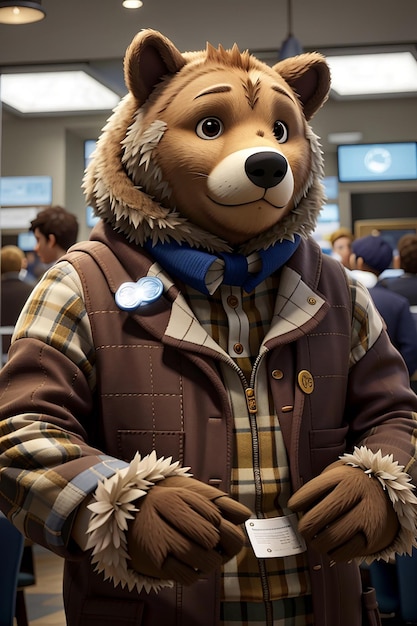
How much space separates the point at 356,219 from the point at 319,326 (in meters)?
10.8

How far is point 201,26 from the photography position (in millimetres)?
6117

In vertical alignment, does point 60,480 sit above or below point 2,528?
above

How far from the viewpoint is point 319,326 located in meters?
1.49

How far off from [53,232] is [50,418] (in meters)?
3.29

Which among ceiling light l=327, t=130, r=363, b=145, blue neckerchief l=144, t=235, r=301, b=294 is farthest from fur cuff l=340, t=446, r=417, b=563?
ceiling light l=327, t=130, r=363, b=145

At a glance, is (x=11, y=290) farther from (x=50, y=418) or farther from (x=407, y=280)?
(x=50, y=418)

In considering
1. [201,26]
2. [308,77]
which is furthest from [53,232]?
[308,77]

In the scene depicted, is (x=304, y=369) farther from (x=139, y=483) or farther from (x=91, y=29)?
(x=91, y=29)

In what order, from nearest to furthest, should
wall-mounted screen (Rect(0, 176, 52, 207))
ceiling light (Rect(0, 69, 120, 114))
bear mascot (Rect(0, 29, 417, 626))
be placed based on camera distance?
bear mascot (Rect(0, 29, 417, 626)) < ceiling light (Rect(0, 69, 120, 114)) < wall-mounted screen (Rect(0, 176, 52, 207))

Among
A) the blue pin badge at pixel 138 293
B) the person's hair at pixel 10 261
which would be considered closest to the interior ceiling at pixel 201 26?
the person's hair at pixel 10 261

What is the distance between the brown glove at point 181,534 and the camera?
1.15 m

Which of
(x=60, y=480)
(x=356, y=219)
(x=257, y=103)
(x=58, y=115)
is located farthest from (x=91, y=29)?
(x=356, y=219)

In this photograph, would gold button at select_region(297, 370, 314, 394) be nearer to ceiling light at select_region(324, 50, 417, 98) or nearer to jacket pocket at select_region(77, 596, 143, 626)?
jacket pocket at select_region(77, 596, 143, 626)

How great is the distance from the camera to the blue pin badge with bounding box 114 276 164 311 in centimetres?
140
